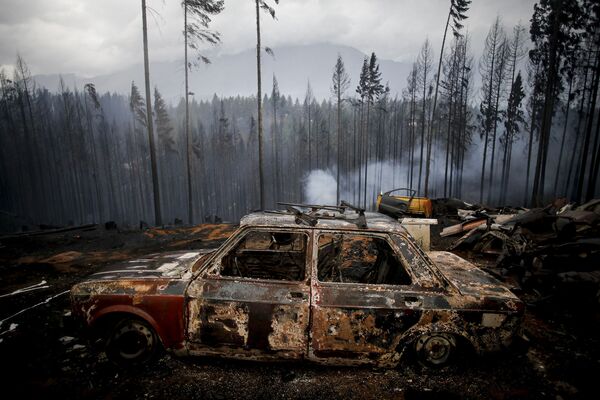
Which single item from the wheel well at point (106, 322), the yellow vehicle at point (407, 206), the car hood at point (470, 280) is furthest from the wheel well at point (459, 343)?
the yellow vehicle at point (407, 206)

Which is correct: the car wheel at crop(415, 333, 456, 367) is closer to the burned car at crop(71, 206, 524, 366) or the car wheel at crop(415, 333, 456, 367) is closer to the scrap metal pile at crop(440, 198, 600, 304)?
the burned car at crop(71, 206, 524, 366)

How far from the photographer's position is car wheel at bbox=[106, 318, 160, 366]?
118 inches

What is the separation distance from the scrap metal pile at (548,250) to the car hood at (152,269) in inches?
224

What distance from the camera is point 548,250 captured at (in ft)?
17.0

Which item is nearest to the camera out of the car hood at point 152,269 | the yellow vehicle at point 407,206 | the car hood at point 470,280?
the car hood at point 470,280

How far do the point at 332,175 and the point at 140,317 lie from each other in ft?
156

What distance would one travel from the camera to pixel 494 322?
9.31 ft

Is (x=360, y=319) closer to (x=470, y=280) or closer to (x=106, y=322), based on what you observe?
(x=470, y=280)

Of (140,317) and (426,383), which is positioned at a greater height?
(140,317)

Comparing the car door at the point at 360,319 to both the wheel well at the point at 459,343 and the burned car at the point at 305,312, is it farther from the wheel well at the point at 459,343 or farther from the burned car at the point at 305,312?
the wheel well at the point at 459,343

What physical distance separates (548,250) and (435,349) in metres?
3.97

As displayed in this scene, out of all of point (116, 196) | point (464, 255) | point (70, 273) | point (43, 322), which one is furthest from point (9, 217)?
point (464, 255)

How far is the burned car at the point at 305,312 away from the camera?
275 cm

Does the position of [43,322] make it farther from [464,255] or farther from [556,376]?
[464,255]
